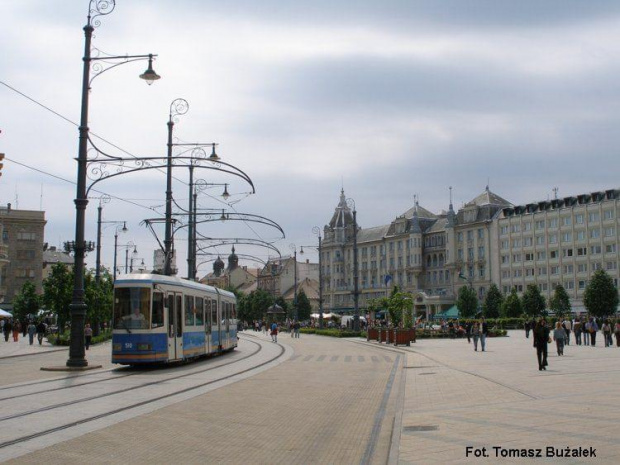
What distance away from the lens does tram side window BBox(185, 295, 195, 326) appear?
26.0 m

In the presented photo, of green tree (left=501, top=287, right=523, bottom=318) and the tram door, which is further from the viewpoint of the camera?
green tree (left=501, top=287, right=523, bottom=318)

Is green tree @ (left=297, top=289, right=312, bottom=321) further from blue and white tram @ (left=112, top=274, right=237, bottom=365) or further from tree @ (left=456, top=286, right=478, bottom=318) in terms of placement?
blue and white tram @ (left=112, top=274, right=237, bottom=365)

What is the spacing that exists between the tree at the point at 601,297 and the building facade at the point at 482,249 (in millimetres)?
10077

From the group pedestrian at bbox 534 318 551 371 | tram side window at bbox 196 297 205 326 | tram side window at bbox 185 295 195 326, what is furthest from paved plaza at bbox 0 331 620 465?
tram side window at bbox 196 297 205 326

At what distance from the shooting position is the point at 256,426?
38.4 feet

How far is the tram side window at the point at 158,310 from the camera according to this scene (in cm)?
2355

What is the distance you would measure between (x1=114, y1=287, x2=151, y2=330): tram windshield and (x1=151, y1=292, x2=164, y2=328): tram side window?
0.17 meters

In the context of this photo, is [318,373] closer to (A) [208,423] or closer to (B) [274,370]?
(B) [274,370]

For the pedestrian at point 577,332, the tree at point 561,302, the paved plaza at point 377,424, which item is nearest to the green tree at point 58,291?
the paved plaza at point 377,424

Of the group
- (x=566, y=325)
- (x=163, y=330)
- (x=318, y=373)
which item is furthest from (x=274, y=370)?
(x=566, y=325)

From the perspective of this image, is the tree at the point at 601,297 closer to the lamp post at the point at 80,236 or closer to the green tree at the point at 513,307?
the green tree at the point at 513,307

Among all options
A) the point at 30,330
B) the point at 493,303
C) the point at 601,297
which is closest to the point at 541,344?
the point at 30,330

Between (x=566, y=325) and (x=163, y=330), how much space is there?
91.6ft

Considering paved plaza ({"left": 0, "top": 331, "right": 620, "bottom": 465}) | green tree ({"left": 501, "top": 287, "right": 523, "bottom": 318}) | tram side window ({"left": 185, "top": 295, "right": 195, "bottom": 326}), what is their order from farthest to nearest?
green tree ({"left": 501, "top": 287, "right": 523, "bottom": 318}) < tram side window ({"left": 185, "top": 295, "right": 195, "bottom": 326}) < paved plaza ({"left": 0, "top": 331, "right": 620, "bottom": 465})
